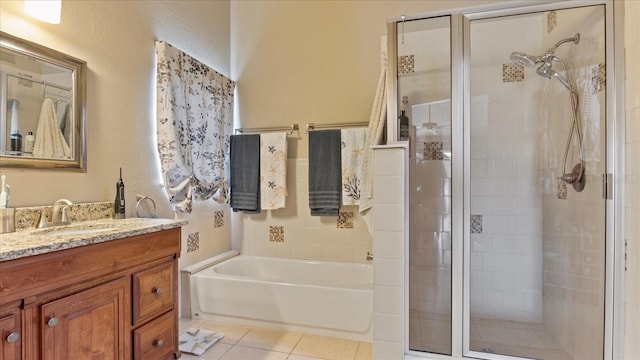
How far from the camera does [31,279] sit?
1108 millimetres

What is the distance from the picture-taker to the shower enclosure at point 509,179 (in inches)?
68.2

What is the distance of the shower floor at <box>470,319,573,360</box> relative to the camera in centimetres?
181

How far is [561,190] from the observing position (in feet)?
7.00

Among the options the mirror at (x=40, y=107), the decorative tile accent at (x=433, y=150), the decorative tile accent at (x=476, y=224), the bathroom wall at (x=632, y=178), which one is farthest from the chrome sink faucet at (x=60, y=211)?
the bathroom wall at (x=632, y=178)

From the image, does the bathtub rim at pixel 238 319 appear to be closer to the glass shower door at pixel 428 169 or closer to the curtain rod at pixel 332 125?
the glass shower door at pixel 428 169

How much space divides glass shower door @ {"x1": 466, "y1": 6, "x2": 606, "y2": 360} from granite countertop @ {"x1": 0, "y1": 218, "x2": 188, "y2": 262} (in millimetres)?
1759

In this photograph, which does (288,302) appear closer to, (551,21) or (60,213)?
(60,213)

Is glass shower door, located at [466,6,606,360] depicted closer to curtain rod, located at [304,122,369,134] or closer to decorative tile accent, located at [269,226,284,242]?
curtain rod, located at [304,122,369,134]

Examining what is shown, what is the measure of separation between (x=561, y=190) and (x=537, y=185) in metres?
0.20

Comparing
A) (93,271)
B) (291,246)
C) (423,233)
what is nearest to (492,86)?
(423,233)

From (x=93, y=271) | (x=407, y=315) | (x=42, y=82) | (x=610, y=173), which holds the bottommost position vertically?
(x=407, y=315)

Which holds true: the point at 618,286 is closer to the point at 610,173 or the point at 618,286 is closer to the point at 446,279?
the point at 610,173

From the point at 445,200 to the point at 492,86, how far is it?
98 centimetres

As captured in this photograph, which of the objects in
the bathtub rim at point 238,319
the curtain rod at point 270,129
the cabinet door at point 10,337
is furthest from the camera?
the curtain rod at point 270,129
